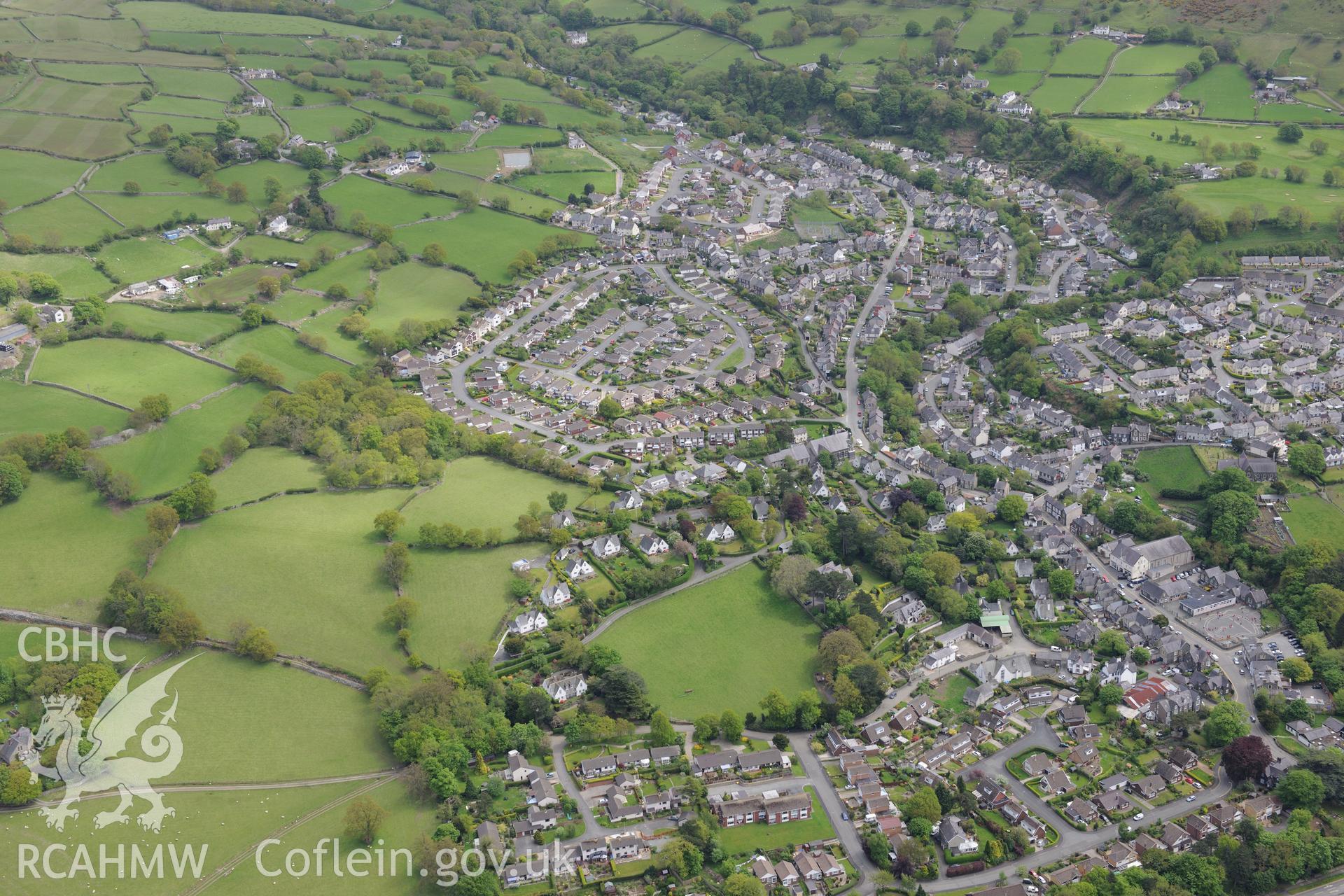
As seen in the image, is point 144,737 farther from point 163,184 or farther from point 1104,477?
point 163,184

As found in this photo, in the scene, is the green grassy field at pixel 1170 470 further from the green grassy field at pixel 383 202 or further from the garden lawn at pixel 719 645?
the green grassy field at pixel 383 202

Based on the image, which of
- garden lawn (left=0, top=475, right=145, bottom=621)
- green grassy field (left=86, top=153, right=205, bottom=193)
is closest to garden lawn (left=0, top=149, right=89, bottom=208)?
green grassy field (left=86, top=153, right=205, bottom=193)

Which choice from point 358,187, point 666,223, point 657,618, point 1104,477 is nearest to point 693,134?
point 666,223

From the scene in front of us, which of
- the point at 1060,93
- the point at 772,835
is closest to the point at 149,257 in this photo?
the point at 772,835

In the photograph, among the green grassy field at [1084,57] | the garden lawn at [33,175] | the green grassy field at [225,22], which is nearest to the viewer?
the garden lawn at [33,175]

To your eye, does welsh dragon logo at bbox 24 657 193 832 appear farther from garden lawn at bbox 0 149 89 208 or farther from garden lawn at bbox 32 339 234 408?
garden lawn at bbox 0 149 89 208

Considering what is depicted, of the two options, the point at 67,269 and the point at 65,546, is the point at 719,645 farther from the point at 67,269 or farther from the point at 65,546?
the point at 67,269

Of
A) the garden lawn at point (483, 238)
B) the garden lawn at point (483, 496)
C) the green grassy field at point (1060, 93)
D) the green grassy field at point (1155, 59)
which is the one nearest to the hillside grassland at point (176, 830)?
the garden lawn at point (483, 496)
